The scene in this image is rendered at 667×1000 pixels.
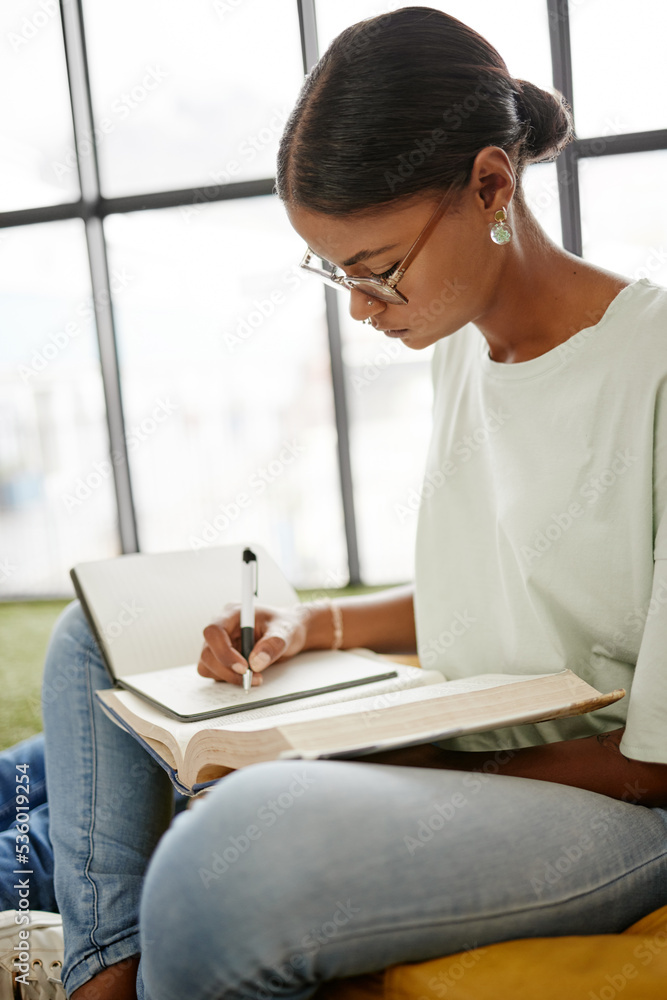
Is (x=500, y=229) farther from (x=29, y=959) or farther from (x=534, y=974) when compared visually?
(x=29, y=959)

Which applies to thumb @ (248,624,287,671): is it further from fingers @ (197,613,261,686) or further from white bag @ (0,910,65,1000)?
white bag @ (0,910,65,1000)

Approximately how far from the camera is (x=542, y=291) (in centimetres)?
91

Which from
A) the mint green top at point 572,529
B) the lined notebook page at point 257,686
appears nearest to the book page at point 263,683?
the lined notebook page at point 257,686

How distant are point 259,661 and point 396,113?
62 cm

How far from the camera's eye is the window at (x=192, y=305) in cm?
279

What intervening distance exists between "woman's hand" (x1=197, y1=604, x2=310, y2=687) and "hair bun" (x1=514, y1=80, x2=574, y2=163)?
2.13ft

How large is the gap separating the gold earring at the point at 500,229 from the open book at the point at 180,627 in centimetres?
53

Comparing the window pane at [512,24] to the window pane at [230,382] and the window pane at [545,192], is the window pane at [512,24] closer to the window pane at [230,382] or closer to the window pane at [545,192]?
the window pane at [545,192]

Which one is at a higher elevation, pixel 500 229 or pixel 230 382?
pixel 500 229

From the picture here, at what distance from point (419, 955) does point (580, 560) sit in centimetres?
44

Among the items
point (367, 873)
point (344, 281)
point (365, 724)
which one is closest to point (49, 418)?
point (344, 281)

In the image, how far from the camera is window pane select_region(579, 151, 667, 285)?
2518 mm

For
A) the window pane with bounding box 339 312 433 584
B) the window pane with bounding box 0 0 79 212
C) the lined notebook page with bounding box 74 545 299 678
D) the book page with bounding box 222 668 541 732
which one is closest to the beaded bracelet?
the lined notebook page with bounding box 74 545 299 678

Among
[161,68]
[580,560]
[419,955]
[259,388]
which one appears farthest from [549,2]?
[419,955]
